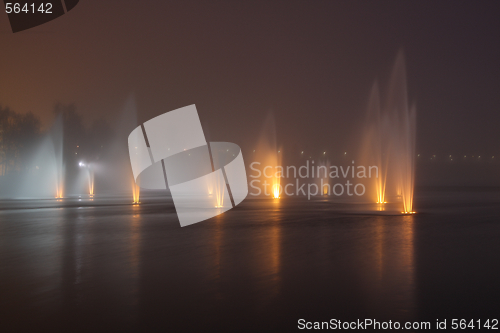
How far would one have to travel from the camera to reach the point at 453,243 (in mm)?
10742

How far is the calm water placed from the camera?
533 centimetres

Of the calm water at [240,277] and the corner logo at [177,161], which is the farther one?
the corner logo at [177,161]

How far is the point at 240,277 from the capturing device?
23.8 ft

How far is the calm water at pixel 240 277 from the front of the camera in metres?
5.33

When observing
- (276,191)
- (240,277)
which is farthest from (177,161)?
(240,277)

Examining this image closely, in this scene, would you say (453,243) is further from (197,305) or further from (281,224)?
(197,305)

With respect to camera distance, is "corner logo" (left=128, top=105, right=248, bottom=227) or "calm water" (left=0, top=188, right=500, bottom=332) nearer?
"calm water" (left=0, top=188, right=500, bottom=332)

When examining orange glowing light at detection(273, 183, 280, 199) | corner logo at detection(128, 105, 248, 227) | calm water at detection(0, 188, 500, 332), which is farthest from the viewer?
corner logo at detection(128, 105, 248, 227)

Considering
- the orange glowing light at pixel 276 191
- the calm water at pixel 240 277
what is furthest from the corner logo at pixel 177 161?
the calm water at pixel 240 277

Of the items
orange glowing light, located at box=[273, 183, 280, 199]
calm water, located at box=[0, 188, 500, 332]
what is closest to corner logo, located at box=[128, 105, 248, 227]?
orange glowing light, located at box=[273, 183, 280, 199]

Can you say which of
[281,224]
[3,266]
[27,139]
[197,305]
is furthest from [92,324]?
[27,139]

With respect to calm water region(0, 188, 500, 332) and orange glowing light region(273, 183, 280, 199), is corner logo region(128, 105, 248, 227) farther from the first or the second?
calm water region(0, 188, 500, 332)

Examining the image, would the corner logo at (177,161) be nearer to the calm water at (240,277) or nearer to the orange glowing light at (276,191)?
the orange glowing light at (276,191)

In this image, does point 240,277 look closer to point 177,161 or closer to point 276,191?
point 276,191
